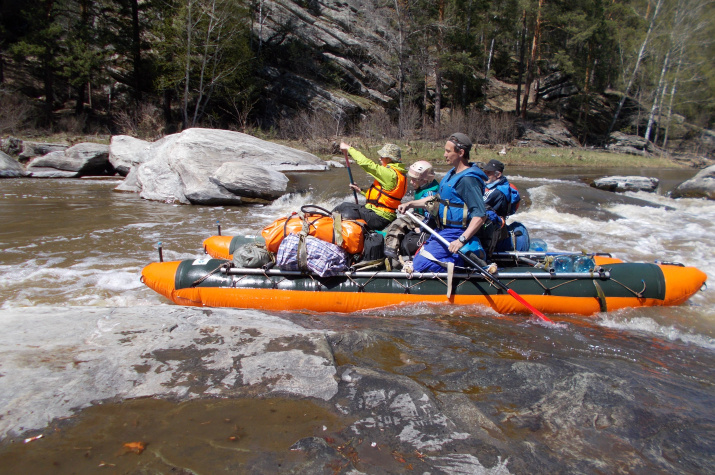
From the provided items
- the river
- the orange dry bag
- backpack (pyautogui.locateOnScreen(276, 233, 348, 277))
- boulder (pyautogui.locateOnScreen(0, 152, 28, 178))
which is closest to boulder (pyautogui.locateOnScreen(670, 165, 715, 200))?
the river

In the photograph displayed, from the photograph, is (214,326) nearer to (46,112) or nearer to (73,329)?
(73,329)

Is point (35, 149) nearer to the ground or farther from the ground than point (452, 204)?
farther from the ground

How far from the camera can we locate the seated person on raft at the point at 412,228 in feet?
14.7

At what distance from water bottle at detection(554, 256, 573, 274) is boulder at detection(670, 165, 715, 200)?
34.9 ft

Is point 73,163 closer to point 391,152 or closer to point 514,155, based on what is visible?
point 391,152

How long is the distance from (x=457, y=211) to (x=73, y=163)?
14.2 metres

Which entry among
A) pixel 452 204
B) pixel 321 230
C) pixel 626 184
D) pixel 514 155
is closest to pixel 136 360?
pixel 321 230

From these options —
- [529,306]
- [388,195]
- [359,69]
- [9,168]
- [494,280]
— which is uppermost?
[359,69]

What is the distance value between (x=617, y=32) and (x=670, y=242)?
2675cm

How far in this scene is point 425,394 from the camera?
2420 millimetres

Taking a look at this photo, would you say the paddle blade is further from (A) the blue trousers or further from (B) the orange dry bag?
(B) the orange dry bag

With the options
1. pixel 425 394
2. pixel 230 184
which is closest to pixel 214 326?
pixel 425 394

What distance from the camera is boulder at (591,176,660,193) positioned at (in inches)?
504

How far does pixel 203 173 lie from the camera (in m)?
10.2
